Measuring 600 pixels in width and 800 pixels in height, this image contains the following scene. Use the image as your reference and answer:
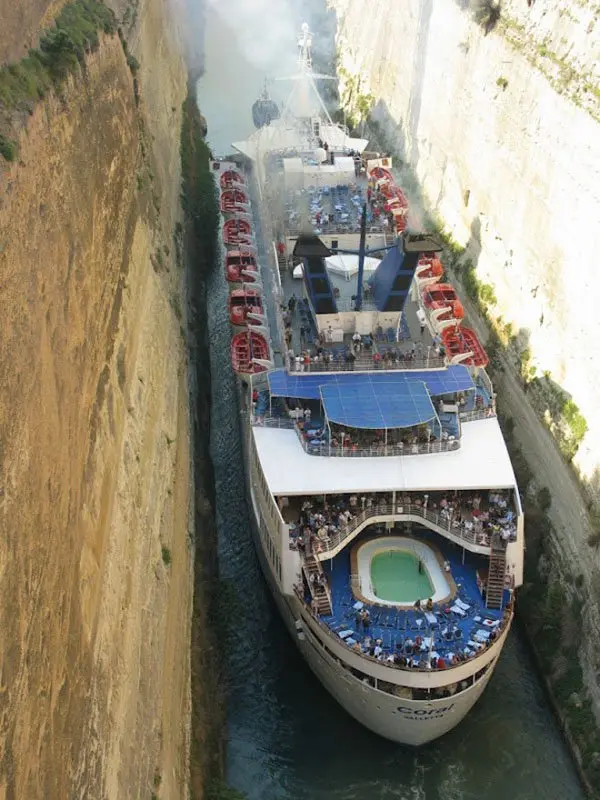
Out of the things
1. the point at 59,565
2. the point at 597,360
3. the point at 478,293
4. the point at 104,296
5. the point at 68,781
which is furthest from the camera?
the point at 478,293

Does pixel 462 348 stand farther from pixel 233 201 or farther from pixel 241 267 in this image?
pixel 233 201

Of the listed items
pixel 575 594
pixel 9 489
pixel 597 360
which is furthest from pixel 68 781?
pixel 597 360

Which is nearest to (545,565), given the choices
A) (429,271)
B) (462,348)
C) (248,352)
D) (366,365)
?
(462,348)

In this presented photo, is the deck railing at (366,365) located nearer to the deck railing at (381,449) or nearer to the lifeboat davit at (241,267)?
the deck railing at (381,449)

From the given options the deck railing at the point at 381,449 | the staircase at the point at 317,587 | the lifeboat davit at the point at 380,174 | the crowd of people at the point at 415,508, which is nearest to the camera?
the staircase at the point at 317,587

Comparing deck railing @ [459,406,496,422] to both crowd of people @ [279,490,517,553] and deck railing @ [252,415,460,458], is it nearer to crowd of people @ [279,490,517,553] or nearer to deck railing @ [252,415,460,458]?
deck railing @ [252,415,460,458]

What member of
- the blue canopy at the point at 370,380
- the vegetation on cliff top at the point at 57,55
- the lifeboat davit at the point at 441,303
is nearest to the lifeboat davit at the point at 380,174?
the lifeboat davit at the point at 441,303

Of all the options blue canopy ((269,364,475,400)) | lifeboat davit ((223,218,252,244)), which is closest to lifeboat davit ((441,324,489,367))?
blue canopy ((269,364,475,400))

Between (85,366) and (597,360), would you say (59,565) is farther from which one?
(597,360)
